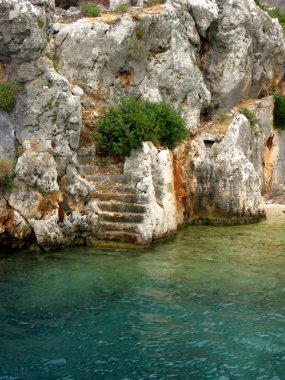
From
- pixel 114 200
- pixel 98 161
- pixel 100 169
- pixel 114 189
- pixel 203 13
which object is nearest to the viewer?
pixel 114 200

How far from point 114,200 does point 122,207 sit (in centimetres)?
41

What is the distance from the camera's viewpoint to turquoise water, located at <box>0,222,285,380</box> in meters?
8.48

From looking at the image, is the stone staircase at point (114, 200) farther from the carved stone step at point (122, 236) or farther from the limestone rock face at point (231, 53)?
the limestone rock face at point (231, 53)

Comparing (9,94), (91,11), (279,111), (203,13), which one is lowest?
(9,94)

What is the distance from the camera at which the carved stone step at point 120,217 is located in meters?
15.5

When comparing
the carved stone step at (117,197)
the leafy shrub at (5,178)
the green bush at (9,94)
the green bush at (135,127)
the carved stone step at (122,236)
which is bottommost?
the carved stone step at (122,236)

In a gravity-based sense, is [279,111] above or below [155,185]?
above

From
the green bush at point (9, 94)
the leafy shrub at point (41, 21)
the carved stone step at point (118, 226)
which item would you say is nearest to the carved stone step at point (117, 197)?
the carved stone step at point (118, 226)

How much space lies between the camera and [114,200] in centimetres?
1606

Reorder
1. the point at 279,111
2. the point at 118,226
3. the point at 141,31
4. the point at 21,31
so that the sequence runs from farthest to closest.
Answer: the point at 279,111 → the point at 141,31 → the point at 118,226 → the point at 21,31

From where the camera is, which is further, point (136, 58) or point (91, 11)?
point (91, 11)

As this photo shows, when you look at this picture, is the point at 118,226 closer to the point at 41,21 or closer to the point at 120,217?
the point at 120,217

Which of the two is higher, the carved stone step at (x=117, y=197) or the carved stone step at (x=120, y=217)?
the carved stone step at (x=117, y=197)

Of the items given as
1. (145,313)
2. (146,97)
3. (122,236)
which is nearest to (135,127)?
(146,97)
